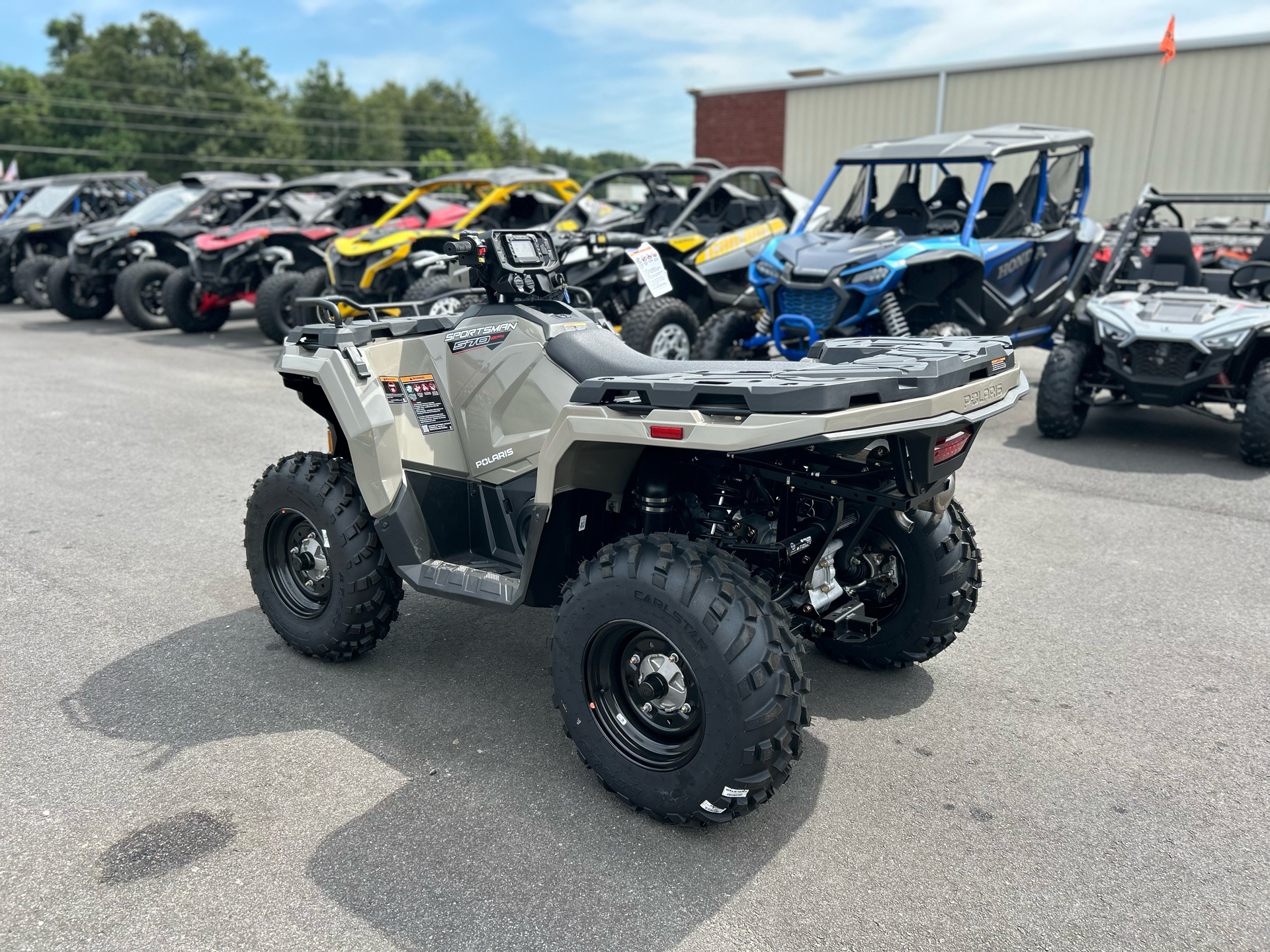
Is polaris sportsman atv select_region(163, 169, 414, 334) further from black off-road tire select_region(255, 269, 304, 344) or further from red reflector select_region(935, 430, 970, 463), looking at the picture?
red reflector select_region(935, 430, 970, 463)

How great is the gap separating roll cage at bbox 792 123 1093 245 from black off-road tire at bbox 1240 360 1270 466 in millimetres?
2448

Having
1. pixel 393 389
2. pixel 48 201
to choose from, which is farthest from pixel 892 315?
pixel 48 201

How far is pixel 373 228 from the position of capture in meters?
11.4

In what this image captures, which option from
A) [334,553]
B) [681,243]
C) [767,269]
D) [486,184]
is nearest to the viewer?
[334,553]

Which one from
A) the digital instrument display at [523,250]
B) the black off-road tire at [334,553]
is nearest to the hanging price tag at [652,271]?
the digital instrument display at [523,250]

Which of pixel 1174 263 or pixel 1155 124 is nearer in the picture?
pixel 1174 263

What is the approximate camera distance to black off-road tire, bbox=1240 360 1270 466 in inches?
243

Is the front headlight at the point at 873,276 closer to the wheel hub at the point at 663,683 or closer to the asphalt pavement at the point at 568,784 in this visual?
the asphalt pavement at the point at 568,784

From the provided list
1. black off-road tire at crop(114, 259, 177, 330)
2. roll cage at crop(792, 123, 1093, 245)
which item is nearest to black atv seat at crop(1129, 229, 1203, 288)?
roll cage at crop(792, 123, 1093, 245)

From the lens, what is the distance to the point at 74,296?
14.5 m

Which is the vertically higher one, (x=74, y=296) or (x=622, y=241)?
→ (x=622, y=241)

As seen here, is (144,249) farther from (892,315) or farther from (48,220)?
(892,315)

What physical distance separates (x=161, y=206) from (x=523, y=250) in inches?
517

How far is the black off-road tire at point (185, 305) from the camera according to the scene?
1273cm
